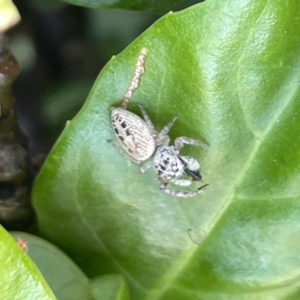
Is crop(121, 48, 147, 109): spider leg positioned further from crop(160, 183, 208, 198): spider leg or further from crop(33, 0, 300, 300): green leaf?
crop(160, 183, 208, 198): spider leg

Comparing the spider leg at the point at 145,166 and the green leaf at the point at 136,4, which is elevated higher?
the green leaf at the point at 136,4

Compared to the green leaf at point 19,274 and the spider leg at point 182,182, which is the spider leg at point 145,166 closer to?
the spider leg at point 182,182

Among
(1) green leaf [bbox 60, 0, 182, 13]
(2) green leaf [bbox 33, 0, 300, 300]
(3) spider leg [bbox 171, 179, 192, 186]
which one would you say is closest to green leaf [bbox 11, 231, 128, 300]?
(2) green leaf [bbox 33, 0, 300, 300]

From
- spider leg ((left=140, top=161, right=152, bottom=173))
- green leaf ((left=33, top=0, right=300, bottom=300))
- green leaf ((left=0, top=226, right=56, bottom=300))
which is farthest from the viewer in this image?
spider leg ((left=140, top=161, right=152, bottom=173))

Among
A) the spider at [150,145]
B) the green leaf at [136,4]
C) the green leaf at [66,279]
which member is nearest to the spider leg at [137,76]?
the spider at [150,145]

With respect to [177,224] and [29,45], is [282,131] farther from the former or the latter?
[29,45]

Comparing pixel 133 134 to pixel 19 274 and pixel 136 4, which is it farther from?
pixel 19 274
